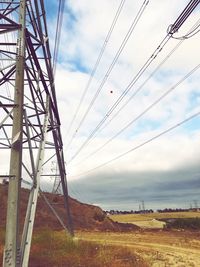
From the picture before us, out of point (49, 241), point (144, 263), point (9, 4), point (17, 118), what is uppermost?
point (9, 4)

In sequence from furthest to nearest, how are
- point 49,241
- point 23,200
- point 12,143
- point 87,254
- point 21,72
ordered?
point 23,200, point 49,241, point 87,254, point 21,72, point 12,143

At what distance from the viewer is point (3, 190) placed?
5266cm

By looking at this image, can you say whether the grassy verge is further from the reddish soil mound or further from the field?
the reddish soil mound

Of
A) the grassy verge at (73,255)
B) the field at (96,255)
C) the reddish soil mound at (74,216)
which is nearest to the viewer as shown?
the grassy verge at (73,255)

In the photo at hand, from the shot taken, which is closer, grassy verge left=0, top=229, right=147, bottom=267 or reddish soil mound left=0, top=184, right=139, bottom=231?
grassy verge left=0, top=229, right=147, bottom=267

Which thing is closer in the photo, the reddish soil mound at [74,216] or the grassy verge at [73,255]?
the grassy verge at [73,255]

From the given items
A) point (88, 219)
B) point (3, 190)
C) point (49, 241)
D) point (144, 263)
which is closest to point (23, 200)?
point (3, 190)

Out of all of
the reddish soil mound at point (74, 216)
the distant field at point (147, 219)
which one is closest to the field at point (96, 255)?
the reddish soil mound at point (74, 216)

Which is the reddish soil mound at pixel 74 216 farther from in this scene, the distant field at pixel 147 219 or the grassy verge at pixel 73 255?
the grassy verge at pixel 73 255

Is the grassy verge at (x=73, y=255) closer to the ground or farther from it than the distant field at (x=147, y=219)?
closer to the ground

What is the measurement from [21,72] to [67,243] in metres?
14.3

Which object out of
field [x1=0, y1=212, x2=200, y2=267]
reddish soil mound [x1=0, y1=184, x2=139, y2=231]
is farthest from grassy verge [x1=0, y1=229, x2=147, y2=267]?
reddish soil mound [x1=0, y1=184, x2=139, y2=231]

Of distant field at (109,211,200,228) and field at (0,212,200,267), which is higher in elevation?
distant field at (109,211,200,228)

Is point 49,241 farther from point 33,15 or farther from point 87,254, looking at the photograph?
point 33,15
